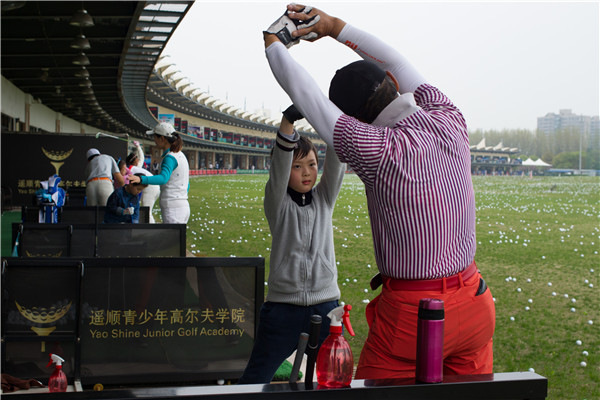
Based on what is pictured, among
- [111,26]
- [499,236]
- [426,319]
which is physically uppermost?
[111,26]

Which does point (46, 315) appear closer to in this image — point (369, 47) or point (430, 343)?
point (369, 47)

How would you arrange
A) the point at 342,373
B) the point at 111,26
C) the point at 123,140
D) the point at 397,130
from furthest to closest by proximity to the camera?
the point at 123,140
the point at 111,26
the point at 397,130
the point at 342,373

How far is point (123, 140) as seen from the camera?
19.1 meters

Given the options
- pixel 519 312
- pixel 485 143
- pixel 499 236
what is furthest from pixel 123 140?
pixel 485 143

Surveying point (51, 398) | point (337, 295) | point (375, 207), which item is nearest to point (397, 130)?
point (375, 207)

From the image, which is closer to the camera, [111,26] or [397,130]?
[397,130]

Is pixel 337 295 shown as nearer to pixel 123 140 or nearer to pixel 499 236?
pixel 499 236

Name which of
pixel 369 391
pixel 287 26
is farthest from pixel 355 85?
pixel 369 391

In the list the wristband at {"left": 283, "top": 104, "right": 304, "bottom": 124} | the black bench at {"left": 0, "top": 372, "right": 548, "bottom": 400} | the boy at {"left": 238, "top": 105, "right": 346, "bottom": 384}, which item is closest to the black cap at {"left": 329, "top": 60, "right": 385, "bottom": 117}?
the wristband at {"left": 283, "top": 104, "right": 304, "bottom": 124}

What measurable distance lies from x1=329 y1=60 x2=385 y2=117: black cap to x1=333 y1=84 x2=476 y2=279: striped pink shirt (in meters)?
0.13

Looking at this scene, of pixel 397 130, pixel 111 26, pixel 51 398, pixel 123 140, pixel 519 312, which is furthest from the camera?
pixel 123 140

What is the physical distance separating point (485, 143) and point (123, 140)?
172455 mm

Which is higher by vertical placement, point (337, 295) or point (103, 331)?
point (337, 295)

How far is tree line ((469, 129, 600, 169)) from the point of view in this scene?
540 ft
